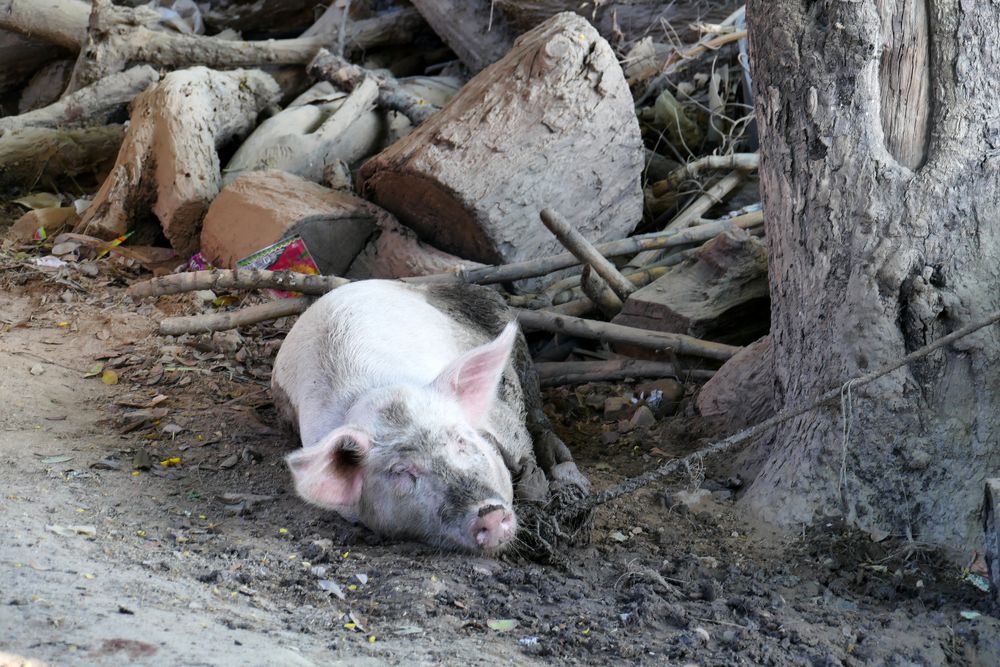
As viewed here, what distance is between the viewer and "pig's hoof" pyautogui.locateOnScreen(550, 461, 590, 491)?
4.20 meters

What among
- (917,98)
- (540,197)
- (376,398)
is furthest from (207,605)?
(540,197)

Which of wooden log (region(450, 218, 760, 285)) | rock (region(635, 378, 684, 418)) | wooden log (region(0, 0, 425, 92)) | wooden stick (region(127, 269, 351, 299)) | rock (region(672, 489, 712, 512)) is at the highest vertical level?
wooden log (region(0, 0, 425, 92))

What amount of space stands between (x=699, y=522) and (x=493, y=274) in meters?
2.16

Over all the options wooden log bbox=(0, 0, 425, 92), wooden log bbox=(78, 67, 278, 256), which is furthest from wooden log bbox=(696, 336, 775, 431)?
wooden log bbox=(0, 0, 425, 92)

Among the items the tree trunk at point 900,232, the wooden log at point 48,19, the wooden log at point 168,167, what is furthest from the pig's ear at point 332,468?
the wooden log at point 48,19

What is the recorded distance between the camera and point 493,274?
18.6 ft

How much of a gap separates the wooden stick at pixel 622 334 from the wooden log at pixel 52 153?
4.13 meters

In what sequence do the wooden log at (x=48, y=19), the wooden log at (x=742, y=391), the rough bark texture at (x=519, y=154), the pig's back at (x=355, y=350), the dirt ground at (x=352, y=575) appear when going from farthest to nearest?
the wooden log at (x=48, y=19), the rough bark texture at (x=519, y=154), the wooden log at (x=742, y=391), the pig's back at (x=355, y=350), the dirt ground at (x=352, y=575)

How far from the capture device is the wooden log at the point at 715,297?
211 inches

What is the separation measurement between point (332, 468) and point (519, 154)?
108 inches

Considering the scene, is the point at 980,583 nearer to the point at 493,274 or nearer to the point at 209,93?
the point at 493,274

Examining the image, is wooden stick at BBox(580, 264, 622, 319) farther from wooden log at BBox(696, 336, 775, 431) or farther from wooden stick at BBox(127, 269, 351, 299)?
wooden stick at BBox(127, 269, 351, 299)

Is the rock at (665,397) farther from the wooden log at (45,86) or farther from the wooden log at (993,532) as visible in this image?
the wooden log at (45,86)

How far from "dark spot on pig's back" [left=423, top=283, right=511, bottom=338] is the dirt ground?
69cm
